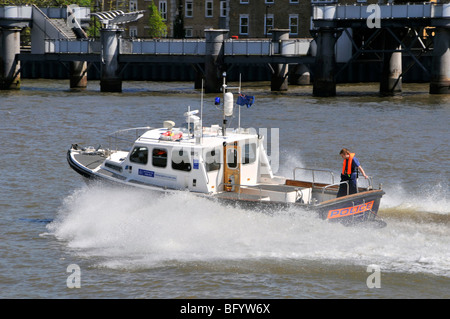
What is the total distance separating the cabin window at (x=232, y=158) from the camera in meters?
21.9

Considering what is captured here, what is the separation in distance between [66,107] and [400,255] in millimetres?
33623

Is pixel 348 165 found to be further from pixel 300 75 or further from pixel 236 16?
pixel 236 16

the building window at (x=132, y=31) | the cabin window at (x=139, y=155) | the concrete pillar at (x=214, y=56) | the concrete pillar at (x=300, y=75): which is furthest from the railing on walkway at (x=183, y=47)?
the cabin window at (x=139, y=155)

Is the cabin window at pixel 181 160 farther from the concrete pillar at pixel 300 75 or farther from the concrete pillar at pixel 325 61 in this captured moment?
the concrete pillar at pixel 300 75

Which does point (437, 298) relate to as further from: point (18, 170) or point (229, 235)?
point (18, 170)

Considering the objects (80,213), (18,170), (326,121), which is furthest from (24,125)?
(80,213)

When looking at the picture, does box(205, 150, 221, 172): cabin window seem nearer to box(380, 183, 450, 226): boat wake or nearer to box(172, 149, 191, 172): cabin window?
box(172, 149, 191, 172): cabin window

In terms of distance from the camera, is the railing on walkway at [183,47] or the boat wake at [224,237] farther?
the railing on walkway at [183,47]

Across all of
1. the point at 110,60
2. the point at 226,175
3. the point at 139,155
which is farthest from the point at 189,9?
the point at 226,175

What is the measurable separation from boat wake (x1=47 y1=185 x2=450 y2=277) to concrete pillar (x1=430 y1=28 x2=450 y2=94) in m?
33.6

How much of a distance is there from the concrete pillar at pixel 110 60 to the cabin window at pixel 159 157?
36.3 meters

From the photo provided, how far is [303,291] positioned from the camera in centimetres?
1786

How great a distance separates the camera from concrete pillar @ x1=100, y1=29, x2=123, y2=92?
57156 mm

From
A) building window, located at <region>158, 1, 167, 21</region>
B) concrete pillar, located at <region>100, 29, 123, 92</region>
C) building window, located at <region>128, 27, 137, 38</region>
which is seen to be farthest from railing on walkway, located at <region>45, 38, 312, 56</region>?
building window, located at <region>128, 27, 137, 38</region>
